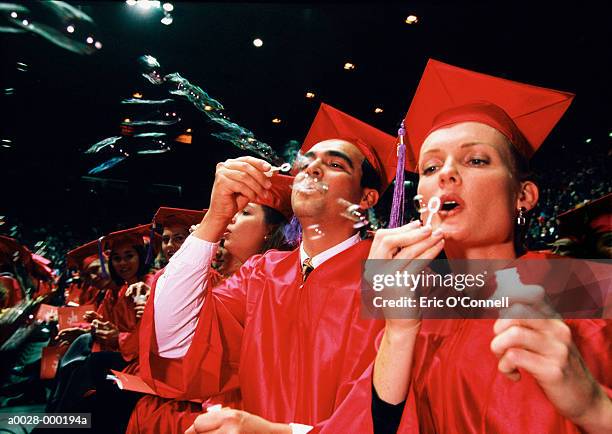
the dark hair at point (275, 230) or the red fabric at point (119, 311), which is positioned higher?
the dark hair at point (275, 230)

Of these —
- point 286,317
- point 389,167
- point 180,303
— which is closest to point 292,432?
point 286,317

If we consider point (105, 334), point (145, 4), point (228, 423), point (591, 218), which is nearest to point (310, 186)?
point (228, 423)

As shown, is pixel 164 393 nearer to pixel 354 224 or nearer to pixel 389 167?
pixel 354 224

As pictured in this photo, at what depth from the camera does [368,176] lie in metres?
1.84

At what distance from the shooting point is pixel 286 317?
5.05ft

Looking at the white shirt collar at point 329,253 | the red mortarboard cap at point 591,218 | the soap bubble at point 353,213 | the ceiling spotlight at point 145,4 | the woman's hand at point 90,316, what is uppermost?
the ceiling spotlight at point 145,4

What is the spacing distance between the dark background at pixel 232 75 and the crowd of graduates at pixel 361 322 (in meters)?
0.67

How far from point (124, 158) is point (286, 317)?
1.31m

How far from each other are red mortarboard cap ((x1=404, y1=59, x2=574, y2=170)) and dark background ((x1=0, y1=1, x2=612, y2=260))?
4.23 ft

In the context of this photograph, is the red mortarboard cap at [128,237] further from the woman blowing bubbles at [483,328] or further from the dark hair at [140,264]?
the woman blowing bubbles at [483,328]

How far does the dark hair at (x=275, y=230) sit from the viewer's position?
2934 millimetres

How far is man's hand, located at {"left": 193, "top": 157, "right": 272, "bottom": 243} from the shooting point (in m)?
1.45

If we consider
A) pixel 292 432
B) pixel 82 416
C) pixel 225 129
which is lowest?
pixel 82 416

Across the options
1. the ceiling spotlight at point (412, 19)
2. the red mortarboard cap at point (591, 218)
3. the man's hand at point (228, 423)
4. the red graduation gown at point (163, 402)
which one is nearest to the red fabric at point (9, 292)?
the red graduation gown at point (163, 402)
